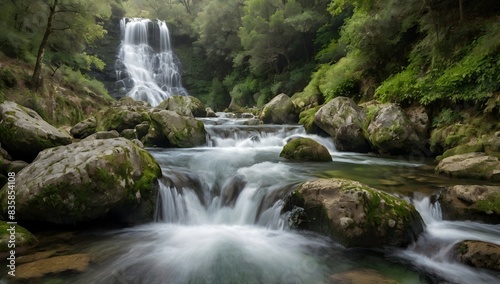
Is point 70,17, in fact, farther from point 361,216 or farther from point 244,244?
point 361,216

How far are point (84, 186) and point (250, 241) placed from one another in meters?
2.62

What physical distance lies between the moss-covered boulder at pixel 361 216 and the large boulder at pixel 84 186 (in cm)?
289

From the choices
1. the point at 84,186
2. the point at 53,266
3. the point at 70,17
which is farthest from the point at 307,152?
the point at 70,17

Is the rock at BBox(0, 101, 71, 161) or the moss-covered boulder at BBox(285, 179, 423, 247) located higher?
the rock at BBox(0, 101, 71, 161)

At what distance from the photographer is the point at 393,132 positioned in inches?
339

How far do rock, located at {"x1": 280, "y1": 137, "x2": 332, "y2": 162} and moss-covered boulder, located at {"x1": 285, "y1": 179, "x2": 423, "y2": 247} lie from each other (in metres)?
3.91

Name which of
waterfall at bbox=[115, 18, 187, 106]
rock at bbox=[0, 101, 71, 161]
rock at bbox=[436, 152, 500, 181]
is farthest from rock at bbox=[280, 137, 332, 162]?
waterfall at bbox=[115, 18, 187, 106]

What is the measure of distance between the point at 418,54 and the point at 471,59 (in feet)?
8.23

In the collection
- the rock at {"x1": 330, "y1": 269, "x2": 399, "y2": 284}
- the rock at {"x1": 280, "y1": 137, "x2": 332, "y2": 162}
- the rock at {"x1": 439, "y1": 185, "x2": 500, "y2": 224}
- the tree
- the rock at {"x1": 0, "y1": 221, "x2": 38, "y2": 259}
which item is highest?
the tree

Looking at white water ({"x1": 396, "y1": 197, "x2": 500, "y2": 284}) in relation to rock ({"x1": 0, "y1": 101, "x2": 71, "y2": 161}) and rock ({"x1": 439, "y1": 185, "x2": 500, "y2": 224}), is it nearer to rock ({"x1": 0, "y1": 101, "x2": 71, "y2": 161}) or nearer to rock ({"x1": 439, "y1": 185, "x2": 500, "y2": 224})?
rock ({"x1": 439, "y1": 185, "x2": 500, "y2": 224})

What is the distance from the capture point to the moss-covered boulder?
391 centimetres

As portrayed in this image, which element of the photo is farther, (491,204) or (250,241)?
(250,241)

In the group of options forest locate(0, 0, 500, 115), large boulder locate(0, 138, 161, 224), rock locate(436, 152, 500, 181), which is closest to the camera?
large boulder locate(0, 138, 161, 224)

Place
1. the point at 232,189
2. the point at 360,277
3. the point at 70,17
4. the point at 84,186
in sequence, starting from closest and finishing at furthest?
1. the point at 360,277
2. the point at 84,186
3. the point at 232,189
4. the point at 70,17
